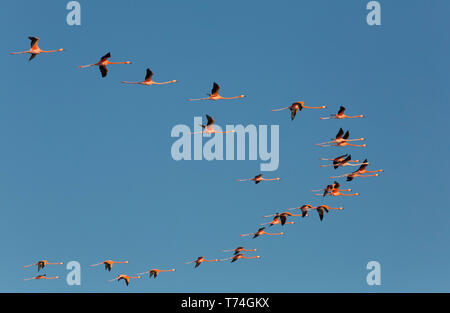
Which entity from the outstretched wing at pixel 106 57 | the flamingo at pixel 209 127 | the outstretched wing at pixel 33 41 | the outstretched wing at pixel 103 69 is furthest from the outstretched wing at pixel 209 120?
the outstretched wing at pixel 33 41

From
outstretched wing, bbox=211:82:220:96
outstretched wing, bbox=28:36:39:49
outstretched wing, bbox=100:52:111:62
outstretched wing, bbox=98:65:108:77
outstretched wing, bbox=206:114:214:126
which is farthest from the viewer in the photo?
outstretched wing, bbox=206:114:214:126

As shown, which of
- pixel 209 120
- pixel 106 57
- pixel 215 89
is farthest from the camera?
pixel 209 120

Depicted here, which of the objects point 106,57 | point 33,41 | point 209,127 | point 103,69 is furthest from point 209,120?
point 33,41

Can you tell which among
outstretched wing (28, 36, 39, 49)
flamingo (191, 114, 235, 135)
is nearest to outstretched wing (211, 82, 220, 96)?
flamingo (191, 114, 235, 135)

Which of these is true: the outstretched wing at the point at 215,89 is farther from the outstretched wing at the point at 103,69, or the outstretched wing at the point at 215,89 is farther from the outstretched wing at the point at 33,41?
the outstretched wing at the point at 33,41

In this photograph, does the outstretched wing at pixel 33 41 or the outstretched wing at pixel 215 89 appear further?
the outstretched wing at pixel 33 41

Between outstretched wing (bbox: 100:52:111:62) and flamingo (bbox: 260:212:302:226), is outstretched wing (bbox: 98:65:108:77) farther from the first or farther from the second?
flamingo (bbox: 260:212:302:226)

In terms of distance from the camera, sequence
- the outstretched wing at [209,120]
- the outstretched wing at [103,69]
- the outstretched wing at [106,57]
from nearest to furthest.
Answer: the outstretched wing at [106,57]
the outstretched wing at [103,69]
the outstretched wing at [209,120]

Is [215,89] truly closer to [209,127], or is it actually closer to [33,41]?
[209,127]
